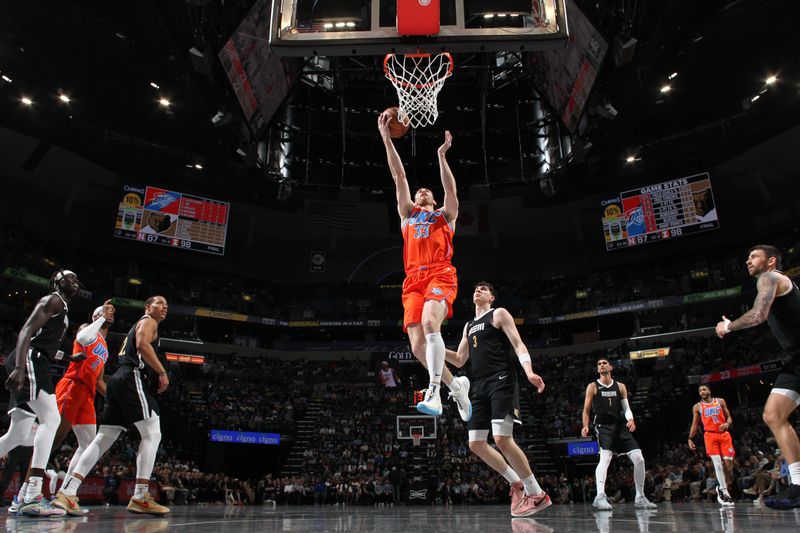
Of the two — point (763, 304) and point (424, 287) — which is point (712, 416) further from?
point (424, 287)

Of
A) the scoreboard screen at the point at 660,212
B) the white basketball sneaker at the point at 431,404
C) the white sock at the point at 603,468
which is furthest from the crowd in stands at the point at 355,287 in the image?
the white basketball sneaker at the point at 431,404

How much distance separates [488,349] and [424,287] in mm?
956

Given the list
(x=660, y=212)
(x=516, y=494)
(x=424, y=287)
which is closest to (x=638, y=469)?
(x=516, y=494)

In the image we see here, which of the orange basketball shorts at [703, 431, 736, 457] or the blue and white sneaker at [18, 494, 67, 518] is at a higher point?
the orange basketball shorts at [703, 431, 736, 457]

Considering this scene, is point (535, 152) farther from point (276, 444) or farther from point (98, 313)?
point (98, 313)

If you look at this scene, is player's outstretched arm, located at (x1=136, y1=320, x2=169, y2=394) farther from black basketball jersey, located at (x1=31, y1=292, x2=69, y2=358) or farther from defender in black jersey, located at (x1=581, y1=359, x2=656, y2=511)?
defender in black jersey, located at (x1=581, y1=359, x2=656, y2=511)

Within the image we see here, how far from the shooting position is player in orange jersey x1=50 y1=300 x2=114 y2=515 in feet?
23.1

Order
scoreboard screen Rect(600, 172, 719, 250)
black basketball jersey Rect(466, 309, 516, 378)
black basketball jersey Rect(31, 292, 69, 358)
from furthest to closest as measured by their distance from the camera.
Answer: scoreboard screen Rect(600, 172, 719, 250) < black basketball jersey Rect(466, 309, 516, 378) < black basketball jersey Rect(31, 292, 69, 358)

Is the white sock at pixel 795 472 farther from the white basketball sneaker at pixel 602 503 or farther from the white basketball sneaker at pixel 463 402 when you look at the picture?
the white basketball sneaker at pixel 602 503

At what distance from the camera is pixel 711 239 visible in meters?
33.3

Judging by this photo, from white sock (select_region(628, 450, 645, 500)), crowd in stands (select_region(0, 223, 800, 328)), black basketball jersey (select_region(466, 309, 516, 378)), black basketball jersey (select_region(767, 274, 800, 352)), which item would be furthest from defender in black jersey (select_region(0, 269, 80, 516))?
crowd in stands (select_region(0, 223, 800, 328))

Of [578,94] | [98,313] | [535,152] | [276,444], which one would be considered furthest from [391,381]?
[98,313]

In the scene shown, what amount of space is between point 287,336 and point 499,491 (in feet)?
66.3

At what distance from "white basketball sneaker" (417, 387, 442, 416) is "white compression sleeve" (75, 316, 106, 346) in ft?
13.7
